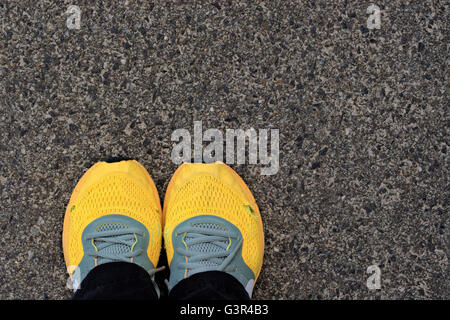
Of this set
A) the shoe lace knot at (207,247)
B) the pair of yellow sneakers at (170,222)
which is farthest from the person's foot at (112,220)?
the shoe lace knot at (207,247)

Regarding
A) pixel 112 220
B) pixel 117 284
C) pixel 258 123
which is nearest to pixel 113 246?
pixel 112 220

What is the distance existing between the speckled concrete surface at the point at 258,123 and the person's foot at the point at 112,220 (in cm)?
7

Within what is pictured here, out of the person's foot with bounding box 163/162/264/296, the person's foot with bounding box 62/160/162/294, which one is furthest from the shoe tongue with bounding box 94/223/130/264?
the person's foot with bounding box 163/162/264/296

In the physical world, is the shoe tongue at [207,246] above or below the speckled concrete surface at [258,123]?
below

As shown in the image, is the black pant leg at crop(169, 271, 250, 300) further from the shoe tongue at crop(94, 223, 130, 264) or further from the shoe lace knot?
the shoe tongue at crop(94, 223, 130, 264)

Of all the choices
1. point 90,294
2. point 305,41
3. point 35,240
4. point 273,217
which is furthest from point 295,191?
point 35,240

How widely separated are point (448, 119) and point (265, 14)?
0.76 m

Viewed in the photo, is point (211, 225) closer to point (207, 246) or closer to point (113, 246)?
point (207, 246)

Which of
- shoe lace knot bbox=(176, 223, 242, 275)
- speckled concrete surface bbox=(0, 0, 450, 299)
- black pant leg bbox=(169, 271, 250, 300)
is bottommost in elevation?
black pant leg bbox=(169, 271, 250, 300)

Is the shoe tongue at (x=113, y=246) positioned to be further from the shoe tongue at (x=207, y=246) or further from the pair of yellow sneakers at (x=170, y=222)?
the shoe tongue at (x=207, y=246)

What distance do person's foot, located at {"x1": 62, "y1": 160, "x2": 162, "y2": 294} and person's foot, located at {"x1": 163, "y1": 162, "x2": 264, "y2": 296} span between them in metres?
0.07

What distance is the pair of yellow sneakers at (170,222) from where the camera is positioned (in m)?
1.46

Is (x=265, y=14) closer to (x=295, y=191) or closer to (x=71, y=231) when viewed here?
(x=295, y=191)

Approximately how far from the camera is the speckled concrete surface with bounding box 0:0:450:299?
1588mm
